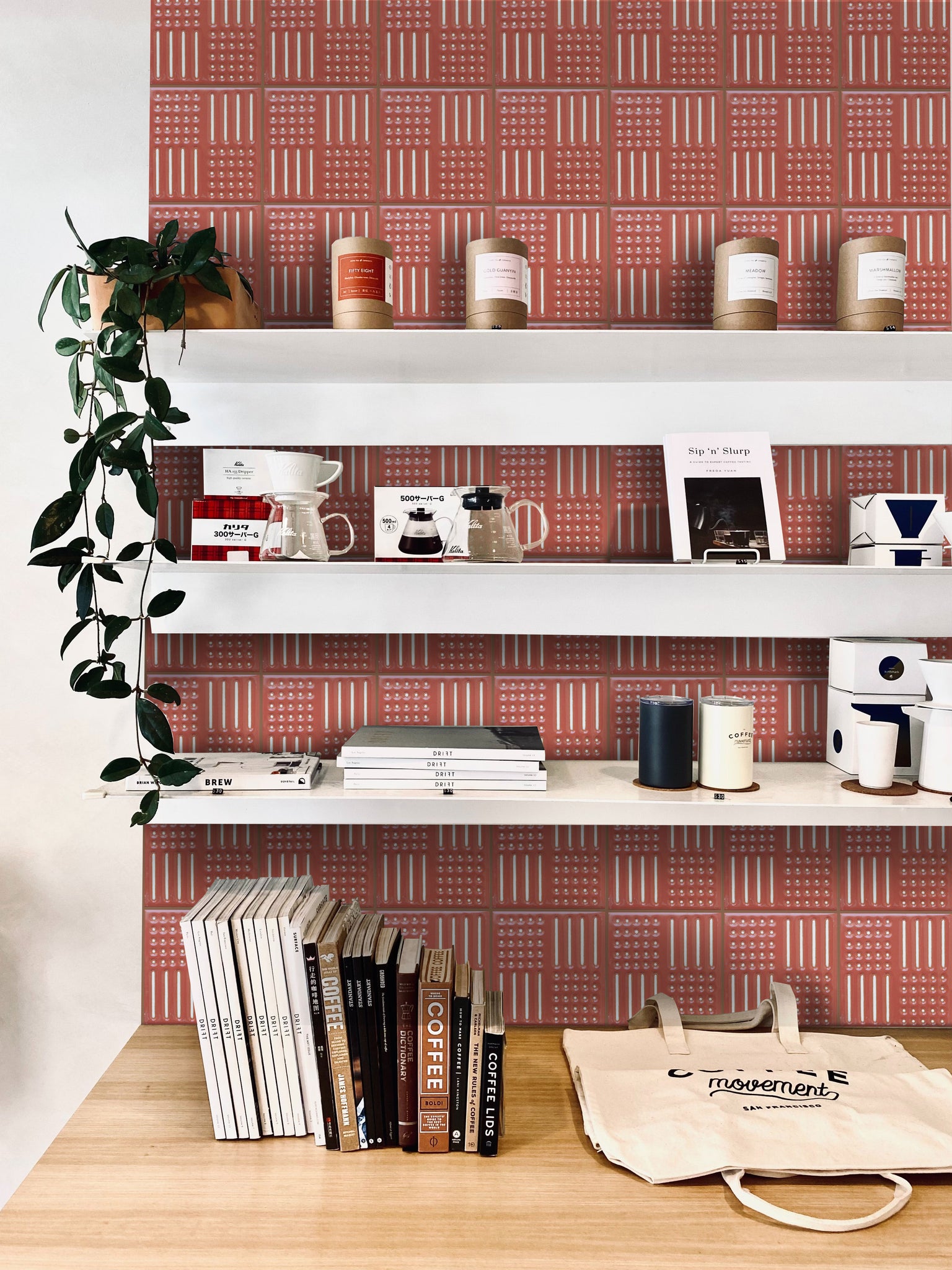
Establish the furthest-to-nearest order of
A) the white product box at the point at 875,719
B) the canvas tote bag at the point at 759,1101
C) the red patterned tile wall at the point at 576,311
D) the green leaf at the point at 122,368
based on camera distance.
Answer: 1. the red patterned tile wall at the point at 576,311
2. the white product box at the point at 875,719
3. the green leaf at the point at 122,368
4. the canvas tote bag at the point at 759,1101

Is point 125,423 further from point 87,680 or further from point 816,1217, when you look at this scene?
point 816,1217

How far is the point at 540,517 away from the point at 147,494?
664 millimetres

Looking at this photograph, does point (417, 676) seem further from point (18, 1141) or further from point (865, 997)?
point (18, 1141)

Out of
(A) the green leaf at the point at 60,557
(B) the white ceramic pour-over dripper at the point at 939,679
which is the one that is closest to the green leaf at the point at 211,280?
(A) the green leaf at the point at 60,557

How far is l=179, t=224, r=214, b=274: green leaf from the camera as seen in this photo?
1383 millimetres

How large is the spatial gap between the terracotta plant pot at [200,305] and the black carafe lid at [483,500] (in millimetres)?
460

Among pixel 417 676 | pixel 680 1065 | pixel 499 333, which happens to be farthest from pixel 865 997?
pixel 499 333

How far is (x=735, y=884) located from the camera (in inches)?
66.4

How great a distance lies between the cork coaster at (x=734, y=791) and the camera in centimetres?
147

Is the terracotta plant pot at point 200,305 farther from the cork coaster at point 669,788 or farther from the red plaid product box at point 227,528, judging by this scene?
the cork coaster at point 669,788

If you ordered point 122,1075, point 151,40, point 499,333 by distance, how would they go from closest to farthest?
point 499,333 → point 122,1075 → point 151,40

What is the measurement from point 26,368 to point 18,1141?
1460 mm

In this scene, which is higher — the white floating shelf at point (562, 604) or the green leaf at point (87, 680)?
the white floating shelf at point (562, 604)

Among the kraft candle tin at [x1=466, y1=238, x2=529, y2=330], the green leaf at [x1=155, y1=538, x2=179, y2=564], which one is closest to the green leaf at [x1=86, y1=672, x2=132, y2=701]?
the green leaf at [x1=155, y1=538, x2=179, y2=564]
